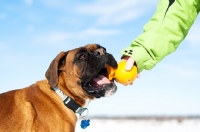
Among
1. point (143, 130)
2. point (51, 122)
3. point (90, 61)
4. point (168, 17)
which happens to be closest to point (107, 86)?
point (90, 61)

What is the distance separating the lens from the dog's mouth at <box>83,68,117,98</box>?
20.0ft

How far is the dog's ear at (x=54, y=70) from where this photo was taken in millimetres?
6066

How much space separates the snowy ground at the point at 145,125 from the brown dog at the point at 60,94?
642cm

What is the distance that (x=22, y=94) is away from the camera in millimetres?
6262

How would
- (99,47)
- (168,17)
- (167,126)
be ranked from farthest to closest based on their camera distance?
1. (167,126)
2. (99,47)
3. (168,17)

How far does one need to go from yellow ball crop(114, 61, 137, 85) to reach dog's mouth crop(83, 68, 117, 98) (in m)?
0.72

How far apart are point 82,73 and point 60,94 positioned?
0.44m

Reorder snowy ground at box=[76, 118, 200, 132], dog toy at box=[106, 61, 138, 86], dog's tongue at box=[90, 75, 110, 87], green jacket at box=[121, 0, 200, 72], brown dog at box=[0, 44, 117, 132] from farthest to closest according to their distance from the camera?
1. snowy ground at box=[76, 118, 200, 132]
2. dog's tongue at box=[90, 75, 110, 87]
3. brown dog at box=[0, 44, 117, 132]
4. dog toy at box=[106, 61, 138, 86]
5. green jacket at box=[121, 0, 200, 72]

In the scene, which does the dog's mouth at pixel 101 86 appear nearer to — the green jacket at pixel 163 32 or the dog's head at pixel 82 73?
the dog's head at pixel 82 73

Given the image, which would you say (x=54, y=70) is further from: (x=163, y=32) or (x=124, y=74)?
(x=163, y=32)

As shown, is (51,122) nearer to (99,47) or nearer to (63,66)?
(63,66)

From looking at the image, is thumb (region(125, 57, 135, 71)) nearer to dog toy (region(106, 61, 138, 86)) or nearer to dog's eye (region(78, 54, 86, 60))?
dog toy (region(106, 61, 138, 86))

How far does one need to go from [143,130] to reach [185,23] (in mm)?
8726

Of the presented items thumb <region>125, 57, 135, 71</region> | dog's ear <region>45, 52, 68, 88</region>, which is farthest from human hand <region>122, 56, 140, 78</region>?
dog's ear <region>45, 52, 68, 88</region>
